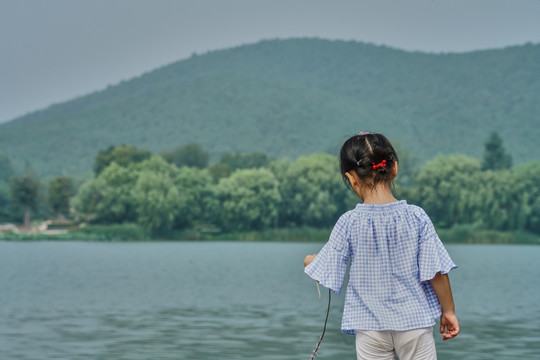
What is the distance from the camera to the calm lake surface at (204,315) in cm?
1151

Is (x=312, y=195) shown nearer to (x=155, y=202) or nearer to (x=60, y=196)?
(x=155, y=202)

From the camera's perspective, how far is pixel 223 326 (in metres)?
14.4

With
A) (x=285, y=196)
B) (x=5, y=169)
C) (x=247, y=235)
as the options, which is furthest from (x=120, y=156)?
(x=5, y=169)

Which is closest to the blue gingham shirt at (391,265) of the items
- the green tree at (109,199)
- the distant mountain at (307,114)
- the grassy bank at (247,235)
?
the grassy bank at (247,235)

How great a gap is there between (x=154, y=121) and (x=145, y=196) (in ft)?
359

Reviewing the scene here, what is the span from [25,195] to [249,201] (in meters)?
32.5

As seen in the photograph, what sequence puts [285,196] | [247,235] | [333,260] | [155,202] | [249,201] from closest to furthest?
[333,260], [155,202], [247,235], [249,201], [285,196]

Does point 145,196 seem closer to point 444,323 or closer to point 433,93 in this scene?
point 444,323

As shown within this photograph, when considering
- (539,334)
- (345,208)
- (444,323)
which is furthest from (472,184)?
(444,323)

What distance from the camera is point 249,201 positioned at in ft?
261

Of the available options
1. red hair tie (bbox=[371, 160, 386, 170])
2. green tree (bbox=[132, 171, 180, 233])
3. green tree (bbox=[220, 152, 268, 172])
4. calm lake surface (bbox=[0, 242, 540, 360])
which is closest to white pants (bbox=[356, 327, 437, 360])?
red hair tie (bbox=[371, 160, 386, 170])

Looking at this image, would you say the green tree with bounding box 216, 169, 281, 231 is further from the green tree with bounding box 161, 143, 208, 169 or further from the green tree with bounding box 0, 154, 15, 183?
the green tree with bounding box 0, 154, 15, 183

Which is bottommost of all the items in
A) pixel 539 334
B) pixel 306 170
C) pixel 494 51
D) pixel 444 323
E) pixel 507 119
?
pixel 539 334

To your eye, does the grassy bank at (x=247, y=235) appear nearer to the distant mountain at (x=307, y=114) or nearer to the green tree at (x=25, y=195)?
the green tree at (x=25, y=195)
